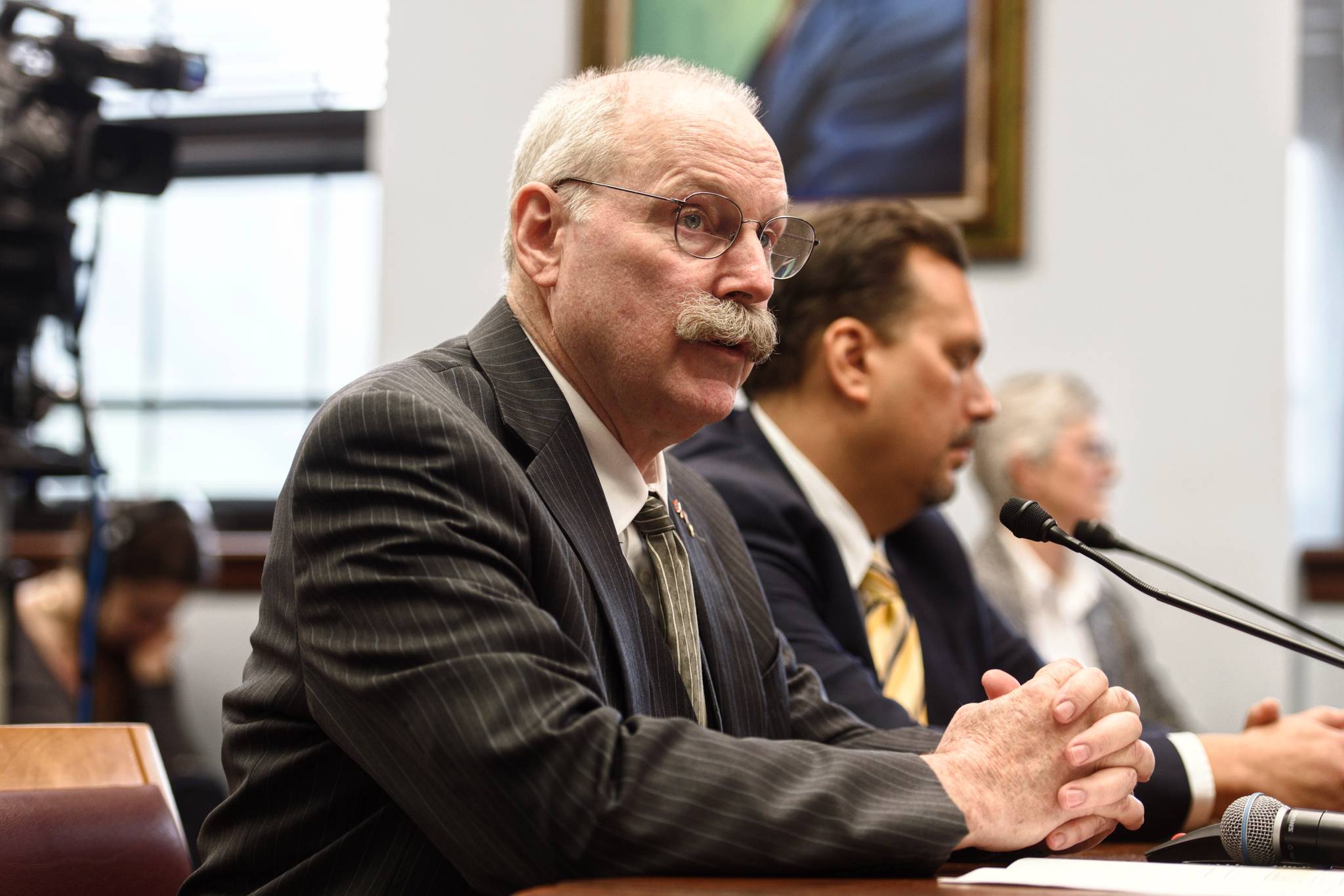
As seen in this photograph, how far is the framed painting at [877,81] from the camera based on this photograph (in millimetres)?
3646

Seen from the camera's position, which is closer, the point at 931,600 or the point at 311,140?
the point at 931,600

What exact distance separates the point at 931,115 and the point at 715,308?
2441mm

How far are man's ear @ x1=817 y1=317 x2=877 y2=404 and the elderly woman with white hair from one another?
4.41 feet

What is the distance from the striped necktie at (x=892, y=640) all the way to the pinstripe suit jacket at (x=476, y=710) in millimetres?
800

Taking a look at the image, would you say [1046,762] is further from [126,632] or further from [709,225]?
[126,632]

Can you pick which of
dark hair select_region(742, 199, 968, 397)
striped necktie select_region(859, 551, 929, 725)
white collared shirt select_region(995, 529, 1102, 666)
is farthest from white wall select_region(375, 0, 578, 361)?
striped necktie select_region(859, 551, 929, 725)

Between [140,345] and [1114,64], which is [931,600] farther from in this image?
[140,345]

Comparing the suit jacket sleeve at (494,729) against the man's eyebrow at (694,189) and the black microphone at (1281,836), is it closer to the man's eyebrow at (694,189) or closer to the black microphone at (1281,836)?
the black microphone at (1281,836)

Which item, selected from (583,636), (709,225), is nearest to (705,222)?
(709,225)

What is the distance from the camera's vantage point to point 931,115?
3711 mm

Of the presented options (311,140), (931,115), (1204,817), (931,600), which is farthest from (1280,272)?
(311,140)

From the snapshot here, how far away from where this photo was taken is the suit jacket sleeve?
1.03 metres

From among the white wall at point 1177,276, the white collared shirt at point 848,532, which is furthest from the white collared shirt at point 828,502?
the white wall at point 1177,276

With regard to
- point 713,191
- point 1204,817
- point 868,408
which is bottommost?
point 1204,817
